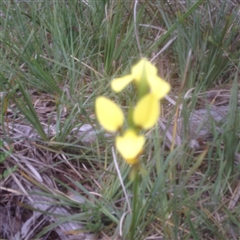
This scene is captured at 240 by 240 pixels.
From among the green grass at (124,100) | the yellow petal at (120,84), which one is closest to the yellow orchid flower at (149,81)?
the yellow petal at (120,84)

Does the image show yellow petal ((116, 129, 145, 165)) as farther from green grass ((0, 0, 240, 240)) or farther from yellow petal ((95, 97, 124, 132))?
green grass ((0, 0, 240, 240))

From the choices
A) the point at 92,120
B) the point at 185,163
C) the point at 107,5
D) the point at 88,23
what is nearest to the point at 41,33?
the point at 88,23

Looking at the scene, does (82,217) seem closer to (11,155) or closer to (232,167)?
(11,155)

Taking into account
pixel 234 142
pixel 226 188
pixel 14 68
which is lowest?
pixel 226 188

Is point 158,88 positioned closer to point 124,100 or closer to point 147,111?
point 147,111

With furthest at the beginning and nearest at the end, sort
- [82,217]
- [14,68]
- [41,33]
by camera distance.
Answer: [41,33] → [14,68] → [82,217]

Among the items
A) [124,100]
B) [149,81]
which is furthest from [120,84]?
[124,100]

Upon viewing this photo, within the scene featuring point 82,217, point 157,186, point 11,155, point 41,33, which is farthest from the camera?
point 41,33
